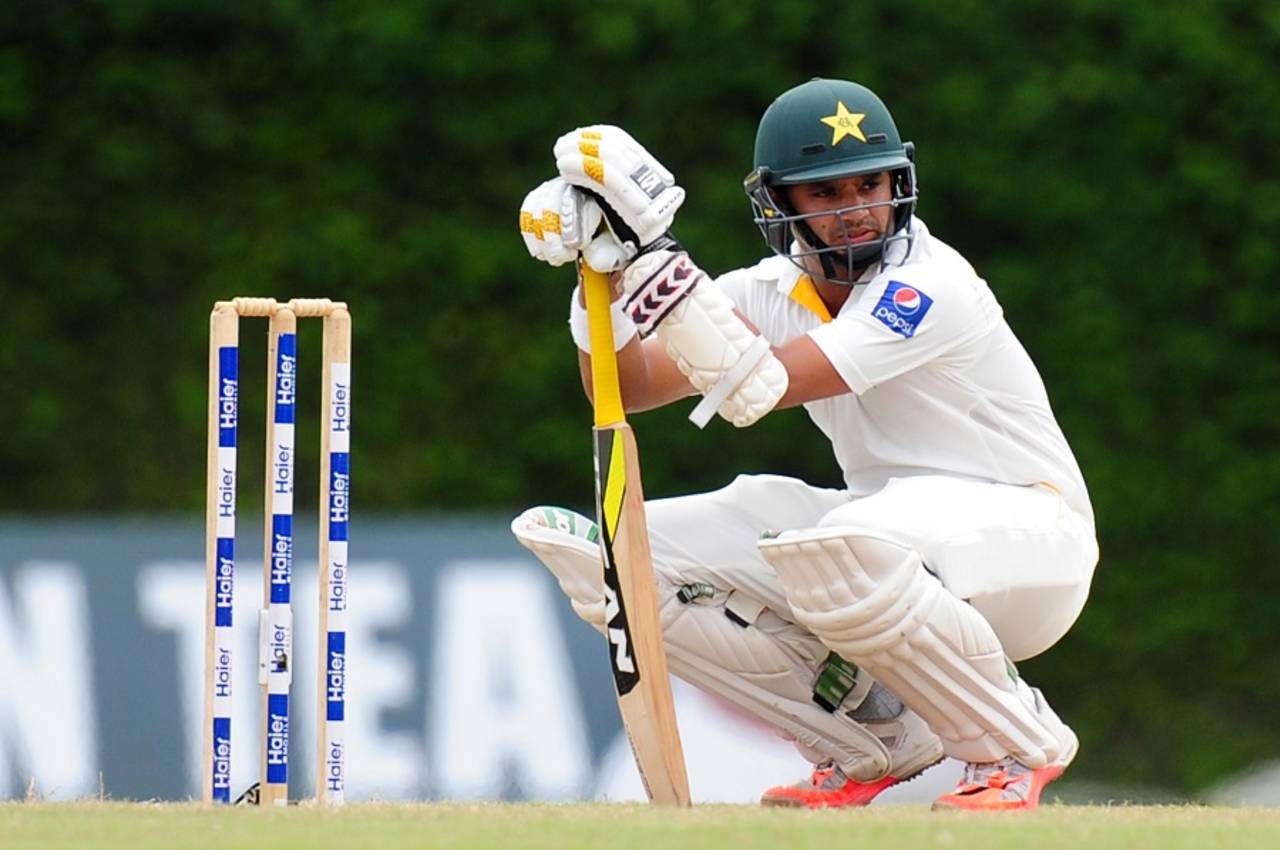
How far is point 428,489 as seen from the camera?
6000mm

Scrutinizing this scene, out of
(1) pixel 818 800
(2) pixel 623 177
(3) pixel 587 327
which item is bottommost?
(1) pixel 818 800

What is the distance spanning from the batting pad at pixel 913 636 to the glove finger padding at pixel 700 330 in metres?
0.20

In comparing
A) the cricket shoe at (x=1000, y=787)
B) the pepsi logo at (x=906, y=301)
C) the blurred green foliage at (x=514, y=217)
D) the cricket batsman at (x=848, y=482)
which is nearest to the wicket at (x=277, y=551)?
the cricket batsman at (x=848, y=482)

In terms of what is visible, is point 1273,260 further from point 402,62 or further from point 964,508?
point 964,508

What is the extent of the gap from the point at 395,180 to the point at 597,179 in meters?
2.73

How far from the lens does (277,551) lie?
355 cm

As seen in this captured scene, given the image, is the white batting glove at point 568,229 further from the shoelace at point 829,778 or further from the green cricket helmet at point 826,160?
the shoelace at point 829,778

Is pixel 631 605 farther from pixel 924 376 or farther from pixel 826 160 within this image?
pixel 826 160

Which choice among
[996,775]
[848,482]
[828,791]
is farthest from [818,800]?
[848,482]

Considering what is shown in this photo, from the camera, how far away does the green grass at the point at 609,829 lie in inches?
112

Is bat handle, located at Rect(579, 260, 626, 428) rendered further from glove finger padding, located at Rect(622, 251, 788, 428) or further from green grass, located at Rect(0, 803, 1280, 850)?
green grass, located at Rect(0, 803, 1280, 850)

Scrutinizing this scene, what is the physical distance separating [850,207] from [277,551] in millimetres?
933

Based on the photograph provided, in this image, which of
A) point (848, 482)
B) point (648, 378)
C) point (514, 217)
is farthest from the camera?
point (514, 217)

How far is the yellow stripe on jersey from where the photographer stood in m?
3.71
